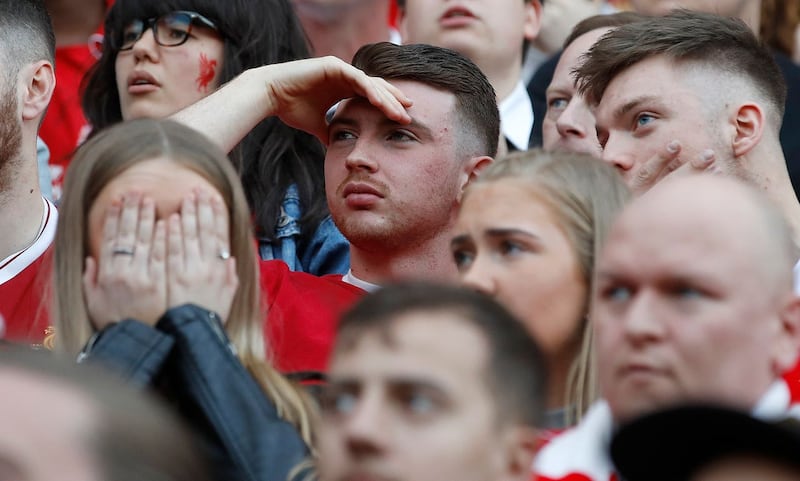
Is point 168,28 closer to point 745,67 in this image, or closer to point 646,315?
point 745,67

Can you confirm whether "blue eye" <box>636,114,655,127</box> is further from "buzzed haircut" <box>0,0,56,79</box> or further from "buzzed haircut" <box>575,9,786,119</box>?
"buzzed haircut" <box>0,0,56,79</box>

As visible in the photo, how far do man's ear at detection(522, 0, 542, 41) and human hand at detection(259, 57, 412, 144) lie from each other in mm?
1516

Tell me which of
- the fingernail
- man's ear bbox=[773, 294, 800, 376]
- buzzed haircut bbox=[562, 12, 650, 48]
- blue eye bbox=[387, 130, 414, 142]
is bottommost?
Answer: the fingernail

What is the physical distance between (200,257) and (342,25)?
3052 mm

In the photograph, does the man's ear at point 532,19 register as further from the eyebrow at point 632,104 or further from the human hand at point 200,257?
the human hand at point 200,257

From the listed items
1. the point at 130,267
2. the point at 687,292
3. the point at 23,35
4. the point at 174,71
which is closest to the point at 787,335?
the point at 687,292

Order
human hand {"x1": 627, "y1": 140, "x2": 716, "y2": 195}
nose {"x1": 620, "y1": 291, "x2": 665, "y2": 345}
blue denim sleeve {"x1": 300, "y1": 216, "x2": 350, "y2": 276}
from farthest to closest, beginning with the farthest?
blue denim sleeve {"x1": 300, "y1": 216, "x2": 350, "y2": 276}
human hand {"x1": 627, "y1": 140, "x2": 716, "y2": 195}
nose {"x1": 620, "y1": 291, "x2": 665, "y2": 345}

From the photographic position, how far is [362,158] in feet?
15.3

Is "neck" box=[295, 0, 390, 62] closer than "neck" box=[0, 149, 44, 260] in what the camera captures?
No

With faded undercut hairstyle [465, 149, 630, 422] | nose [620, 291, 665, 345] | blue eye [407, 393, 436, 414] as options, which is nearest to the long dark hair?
faded undercut hairstyle [465, 149, 630, 422]

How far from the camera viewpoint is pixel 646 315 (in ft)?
9.04

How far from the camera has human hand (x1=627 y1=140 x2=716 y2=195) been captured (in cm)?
432

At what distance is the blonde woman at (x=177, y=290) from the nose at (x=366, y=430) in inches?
31.8

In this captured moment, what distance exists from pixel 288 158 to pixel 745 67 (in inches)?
61.1
